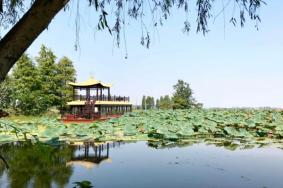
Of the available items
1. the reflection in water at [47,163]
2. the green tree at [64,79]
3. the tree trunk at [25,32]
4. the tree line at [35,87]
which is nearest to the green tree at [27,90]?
the tree line at [35,87]

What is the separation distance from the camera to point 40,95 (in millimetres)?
37250

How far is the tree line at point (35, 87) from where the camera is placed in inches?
1406

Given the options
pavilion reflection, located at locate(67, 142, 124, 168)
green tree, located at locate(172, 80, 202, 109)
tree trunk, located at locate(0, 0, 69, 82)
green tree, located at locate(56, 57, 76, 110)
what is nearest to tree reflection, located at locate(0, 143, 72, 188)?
pavilion reflection, located at locate(67, 142, 124, 168)

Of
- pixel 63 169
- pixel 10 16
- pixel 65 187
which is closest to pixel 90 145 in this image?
pixel 63 169

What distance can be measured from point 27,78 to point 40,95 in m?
2.05

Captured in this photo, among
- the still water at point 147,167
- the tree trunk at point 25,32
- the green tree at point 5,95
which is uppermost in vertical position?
the green tree at point 5,95

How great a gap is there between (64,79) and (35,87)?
5385 mm

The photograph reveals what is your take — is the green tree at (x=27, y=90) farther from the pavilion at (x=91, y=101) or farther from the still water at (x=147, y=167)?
the still water at (x=147, y=167)

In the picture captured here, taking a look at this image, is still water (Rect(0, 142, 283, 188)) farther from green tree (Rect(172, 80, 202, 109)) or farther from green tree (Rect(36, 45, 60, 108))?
green tree (Rect(172, 80, 202, 109))

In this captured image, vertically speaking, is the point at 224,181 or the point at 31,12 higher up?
the point at 31,12

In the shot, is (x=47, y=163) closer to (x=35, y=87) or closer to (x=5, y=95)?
(x=5, y=95)

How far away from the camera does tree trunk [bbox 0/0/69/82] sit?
2.37 metres

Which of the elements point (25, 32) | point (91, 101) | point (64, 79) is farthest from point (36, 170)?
point (64, 79)

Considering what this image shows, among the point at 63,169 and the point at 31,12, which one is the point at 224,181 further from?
the point at 31,12
